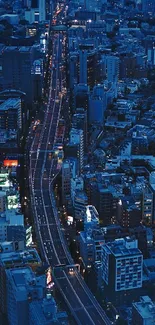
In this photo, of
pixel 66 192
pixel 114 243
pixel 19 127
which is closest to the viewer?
pixel 114 243

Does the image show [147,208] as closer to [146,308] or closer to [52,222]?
[52,222]

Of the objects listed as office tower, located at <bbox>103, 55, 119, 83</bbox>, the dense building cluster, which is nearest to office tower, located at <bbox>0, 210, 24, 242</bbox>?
the dense building cluster

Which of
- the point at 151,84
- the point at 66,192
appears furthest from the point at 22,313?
the point at 151,84

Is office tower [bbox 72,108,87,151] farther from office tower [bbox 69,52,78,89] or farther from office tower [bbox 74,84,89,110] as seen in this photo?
office tower [bbox 69,52,78,89]

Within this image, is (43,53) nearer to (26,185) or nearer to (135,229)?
(26,185)

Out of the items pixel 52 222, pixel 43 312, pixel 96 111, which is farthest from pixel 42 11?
pixel 43 312

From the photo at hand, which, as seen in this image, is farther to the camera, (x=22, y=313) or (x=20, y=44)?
(x=20, y=44)
